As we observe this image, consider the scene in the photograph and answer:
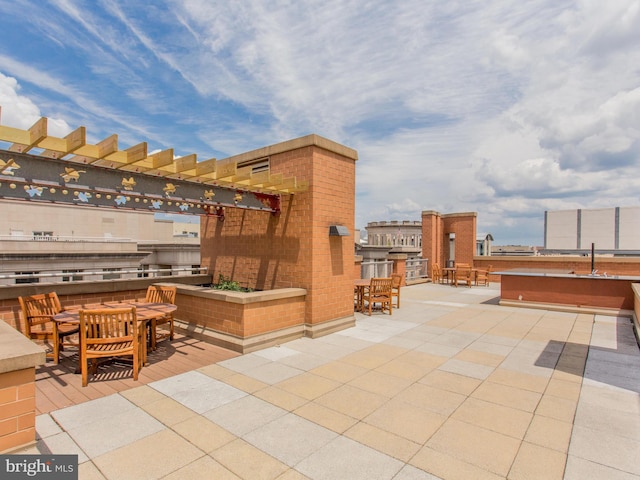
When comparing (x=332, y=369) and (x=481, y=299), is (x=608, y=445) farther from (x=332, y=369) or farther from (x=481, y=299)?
(x=481, y=299)

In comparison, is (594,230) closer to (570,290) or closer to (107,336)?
(570,290)

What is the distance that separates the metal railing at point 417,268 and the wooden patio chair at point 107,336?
13202 mm

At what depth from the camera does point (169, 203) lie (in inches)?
249

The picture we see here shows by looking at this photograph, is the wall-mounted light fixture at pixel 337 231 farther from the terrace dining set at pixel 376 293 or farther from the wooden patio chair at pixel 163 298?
the wooden patio chair at pixel 163 298

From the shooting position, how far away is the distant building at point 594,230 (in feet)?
129

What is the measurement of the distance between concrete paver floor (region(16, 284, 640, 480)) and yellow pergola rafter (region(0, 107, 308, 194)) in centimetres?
307

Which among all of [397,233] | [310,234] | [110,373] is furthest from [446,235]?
[397,233]

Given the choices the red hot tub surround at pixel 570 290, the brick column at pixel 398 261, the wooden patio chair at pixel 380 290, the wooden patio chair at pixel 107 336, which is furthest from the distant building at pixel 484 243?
the wooden patio chair at pixel 107 336

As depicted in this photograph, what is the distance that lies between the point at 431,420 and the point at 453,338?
361 centimetres

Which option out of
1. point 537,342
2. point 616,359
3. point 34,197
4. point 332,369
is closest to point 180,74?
point 34,197

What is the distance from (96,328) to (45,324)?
2.36 m

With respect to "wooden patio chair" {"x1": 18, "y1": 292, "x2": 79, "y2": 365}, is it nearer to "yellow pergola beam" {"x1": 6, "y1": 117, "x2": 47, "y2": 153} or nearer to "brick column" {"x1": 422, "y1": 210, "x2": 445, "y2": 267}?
"yellow pergola beam" {"x1": 6, "y1": 117, "x2": 47, "y2": 153}

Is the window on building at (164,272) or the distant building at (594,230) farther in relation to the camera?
the distant building at (594,230)

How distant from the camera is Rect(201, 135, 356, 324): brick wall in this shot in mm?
6922
